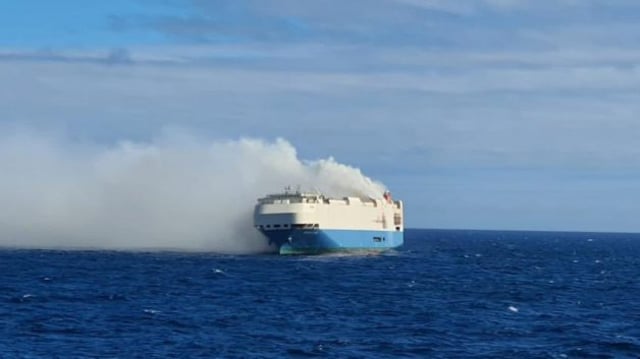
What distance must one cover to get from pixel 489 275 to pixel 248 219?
58.1m

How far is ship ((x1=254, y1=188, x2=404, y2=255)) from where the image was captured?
15350cm

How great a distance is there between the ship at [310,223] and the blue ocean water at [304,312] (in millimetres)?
19738

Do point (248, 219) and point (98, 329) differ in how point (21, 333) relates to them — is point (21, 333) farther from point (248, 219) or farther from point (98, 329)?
point (248, 219)

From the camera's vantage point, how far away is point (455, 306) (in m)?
86.9

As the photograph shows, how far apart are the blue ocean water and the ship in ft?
64.8

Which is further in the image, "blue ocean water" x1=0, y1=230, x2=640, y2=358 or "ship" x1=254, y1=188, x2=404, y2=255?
"ship" x1=254, y1=188, x2=404, y2=255

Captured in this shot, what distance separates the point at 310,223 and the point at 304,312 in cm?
7459

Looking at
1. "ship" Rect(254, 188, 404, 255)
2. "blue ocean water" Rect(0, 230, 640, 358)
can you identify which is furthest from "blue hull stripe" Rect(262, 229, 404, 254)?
"blue ocean water" Rect(0, 230, 640, 358)

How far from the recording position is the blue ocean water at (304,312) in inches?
2387

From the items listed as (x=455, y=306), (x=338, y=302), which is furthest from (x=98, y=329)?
(x=455, y=306)

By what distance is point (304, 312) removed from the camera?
7900cm

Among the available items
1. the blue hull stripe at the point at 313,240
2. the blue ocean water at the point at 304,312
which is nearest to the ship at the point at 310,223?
the blue hull stripe at the point at 313,240

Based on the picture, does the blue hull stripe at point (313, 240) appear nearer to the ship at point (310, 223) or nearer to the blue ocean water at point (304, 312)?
the ship at point (310, 223)

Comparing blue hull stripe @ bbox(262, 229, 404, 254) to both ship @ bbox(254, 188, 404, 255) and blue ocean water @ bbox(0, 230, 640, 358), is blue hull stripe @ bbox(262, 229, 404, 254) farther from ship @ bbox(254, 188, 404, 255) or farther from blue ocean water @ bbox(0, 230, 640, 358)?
blue ocean water @ bbox(0, 230, 640, 358)
